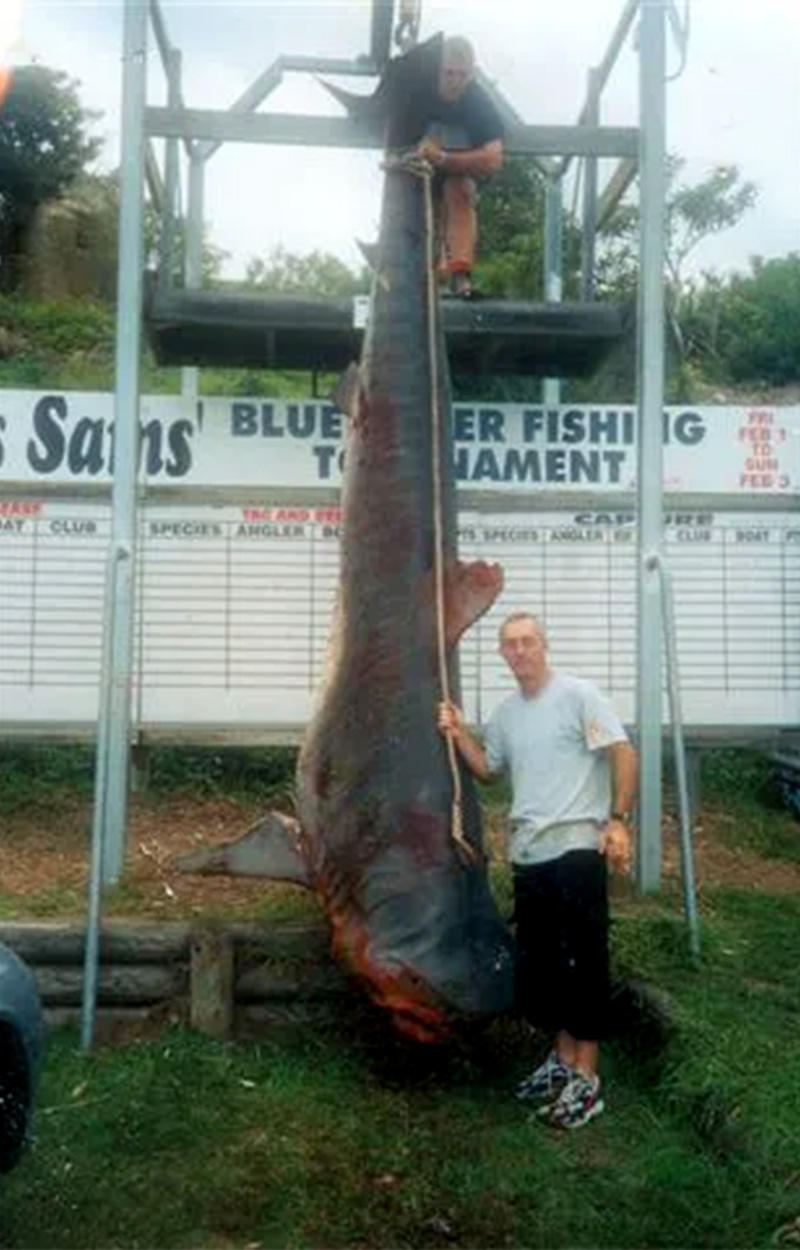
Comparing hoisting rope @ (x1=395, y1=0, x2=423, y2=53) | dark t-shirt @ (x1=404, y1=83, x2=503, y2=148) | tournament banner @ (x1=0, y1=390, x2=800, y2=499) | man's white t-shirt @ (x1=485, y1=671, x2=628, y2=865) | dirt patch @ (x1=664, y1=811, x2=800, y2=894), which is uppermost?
hoisting rope @ (x1=395, y1=0, x2=423, y2=53)

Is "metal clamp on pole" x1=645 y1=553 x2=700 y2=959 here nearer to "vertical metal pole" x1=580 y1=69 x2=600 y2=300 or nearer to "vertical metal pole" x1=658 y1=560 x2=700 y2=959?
"vertical metal pole" x1=658 y1=560 x2=700 y2=959

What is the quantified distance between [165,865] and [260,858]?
193 cm

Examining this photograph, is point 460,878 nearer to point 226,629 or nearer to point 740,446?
point 226,629

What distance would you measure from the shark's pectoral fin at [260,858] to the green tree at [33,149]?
20666 millimetres

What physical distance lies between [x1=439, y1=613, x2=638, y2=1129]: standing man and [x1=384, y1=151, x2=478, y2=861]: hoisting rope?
0.14 m

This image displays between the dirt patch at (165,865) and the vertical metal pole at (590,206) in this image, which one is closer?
the dirt patch at (165,865)

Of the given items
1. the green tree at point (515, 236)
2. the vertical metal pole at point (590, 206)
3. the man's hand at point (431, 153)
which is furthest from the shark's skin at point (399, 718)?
the green tree at point (515, 236)

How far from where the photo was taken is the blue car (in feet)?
13.5

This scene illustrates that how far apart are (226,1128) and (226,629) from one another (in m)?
3.49

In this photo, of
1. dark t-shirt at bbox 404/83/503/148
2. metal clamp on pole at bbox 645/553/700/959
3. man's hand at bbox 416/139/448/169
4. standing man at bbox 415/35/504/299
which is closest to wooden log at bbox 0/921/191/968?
metal clamp on pole at bbox 645/553/700/959

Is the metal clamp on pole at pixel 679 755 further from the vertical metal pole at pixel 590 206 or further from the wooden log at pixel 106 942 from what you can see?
the vertical metal pole at pixel 590 206

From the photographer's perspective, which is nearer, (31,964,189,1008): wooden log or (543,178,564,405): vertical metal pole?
(31,964,189,1008): wooden log

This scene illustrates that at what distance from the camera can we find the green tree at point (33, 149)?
2475 cm

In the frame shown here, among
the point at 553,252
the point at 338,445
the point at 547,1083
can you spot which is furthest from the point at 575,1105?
the point at 553,252
